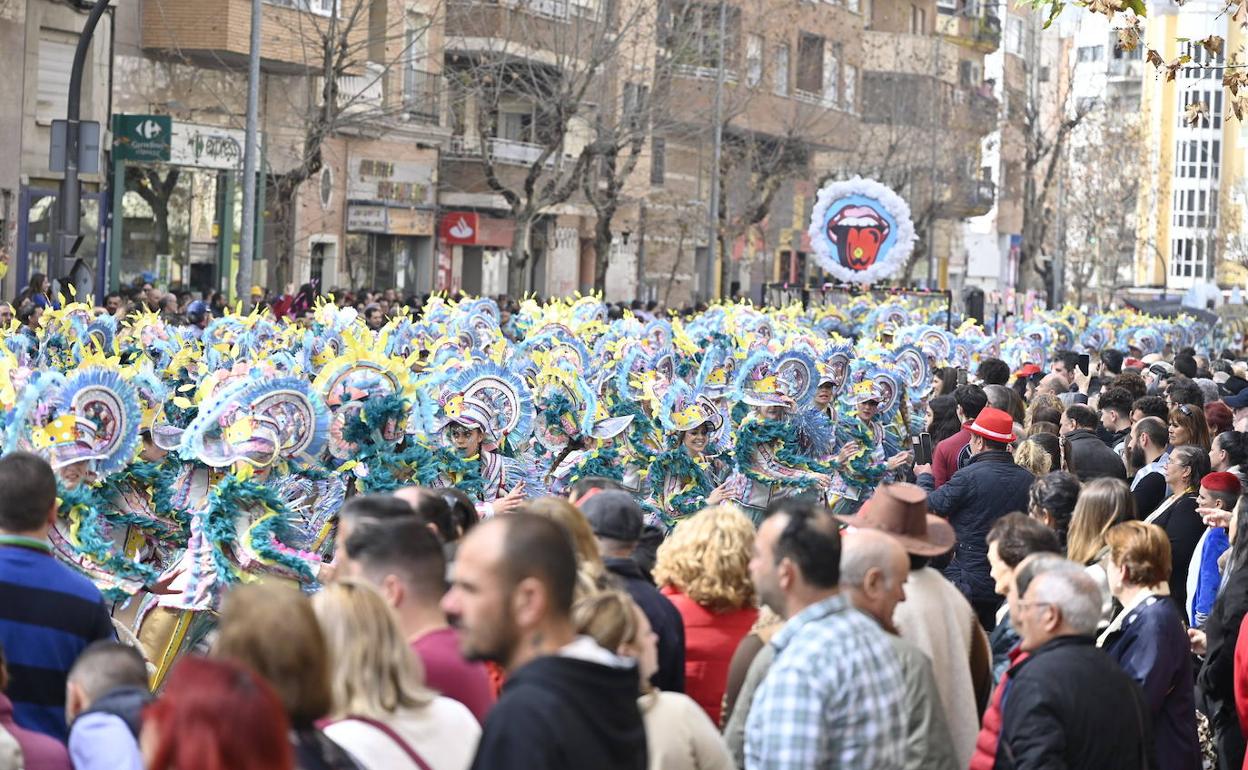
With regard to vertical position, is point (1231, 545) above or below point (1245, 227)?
below

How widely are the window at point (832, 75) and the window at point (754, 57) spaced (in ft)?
12.9

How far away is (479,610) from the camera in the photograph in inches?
170

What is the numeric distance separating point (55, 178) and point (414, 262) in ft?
40.9

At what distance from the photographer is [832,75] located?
5053 centimetres

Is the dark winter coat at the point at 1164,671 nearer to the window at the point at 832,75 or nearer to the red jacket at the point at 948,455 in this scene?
the red jacket at the point at 948,455

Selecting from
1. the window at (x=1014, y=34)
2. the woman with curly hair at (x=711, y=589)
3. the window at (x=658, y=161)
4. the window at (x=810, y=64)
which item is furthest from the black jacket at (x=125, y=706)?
the window at (x=1014, y=34)

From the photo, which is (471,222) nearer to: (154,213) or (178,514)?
(154,213)

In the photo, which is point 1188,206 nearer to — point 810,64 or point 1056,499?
point 810,64

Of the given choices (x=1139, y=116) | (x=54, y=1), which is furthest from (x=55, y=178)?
(x=1139, y=116)

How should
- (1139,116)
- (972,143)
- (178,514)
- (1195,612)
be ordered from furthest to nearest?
1. (1139,116)
2. (972,143)
3. (178,514)
4. (1195,612)

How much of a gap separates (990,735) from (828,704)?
105 cm

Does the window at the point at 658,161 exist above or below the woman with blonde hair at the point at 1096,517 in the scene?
above

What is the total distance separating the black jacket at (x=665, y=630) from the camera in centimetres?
612

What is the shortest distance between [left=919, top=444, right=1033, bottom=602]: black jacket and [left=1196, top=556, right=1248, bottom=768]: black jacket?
1841 millimetres
